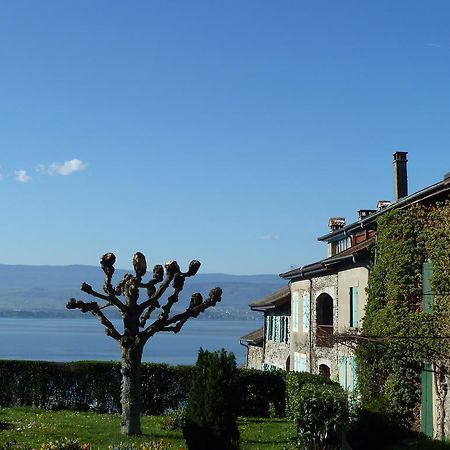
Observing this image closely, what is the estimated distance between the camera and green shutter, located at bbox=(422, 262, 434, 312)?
19.7 m

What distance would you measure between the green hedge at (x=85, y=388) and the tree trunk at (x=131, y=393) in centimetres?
846

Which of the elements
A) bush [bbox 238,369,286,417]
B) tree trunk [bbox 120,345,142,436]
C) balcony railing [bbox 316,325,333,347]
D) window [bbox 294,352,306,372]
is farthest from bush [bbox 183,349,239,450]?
window [bbox 294,352,306,372]

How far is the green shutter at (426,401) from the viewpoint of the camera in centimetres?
1964

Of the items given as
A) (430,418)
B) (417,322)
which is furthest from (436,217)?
(430,418)

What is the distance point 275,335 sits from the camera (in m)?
41.4

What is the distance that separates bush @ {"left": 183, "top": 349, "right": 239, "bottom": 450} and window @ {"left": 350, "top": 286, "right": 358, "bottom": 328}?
10265mm

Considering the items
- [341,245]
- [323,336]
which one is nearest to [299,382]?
[323,336]

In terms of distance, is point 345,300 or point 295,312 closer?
point 345,300

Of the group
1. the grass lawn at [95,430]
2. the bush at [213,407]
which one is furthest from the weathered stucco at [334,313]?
the bush at [213,407]

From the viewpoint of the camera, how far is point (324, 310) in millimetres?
32219

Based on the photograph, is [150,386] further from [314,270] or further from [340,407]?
[340,407]

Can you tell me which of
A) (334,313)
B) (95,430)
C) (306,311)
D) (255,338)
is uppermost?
→ (306,311)

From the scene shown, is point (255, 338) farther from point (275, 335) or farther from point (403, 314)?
point (403, 314)

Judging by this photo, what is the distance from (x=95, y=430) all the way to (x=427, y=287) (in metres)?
10.0
